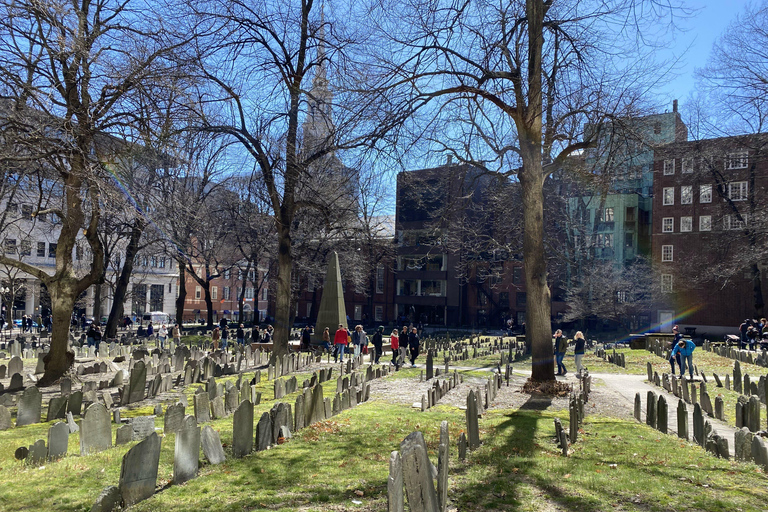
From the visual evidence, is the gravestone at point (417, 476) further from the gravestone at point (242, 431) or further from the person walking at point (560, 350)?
the person walking at point (560, 350)

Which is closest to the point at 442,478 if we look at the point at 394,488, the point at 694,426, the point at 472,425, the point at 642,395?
the point at 394,488

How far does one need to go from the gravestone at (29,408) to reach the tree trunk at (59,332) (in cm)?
503

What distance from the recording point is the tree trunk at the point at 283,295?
21531mm

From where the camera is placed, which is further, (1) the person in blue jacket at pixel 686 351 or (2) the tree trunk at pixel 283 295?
(2) the tree trunk at pixel 283 295

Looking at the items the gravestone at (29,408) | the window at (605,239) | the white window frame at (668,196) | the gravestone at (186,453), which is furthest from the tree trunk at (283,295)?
the white window frame at (668,196)

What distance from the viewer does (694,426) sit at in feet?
31.7

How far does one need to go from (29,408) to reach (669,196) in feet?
168

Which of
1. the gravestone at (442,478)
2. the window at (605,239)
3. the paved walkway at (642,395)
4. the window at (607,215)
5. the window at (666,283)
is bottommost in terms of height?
the paved walkway at (642,395)

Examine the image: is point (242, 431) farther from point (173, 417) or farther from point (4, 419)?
point (4, 419)

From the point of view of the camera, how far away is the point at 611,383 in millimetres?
19062

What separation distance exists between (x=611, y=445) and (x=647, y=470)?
1603 mm

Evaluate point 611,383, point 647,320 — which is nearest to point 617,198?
point 647,320

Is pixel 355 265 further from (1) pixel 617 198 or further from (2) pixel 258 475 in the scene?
(2) pixel 258 475

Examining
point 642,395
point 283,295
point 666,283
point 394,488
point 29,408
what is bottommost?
point 642,395
